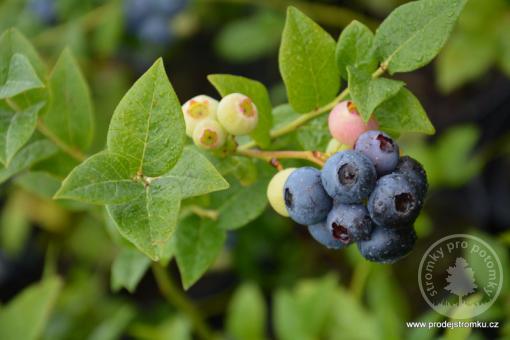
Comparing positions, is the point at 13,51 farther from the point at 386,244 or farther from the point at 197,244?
the point at 386,244

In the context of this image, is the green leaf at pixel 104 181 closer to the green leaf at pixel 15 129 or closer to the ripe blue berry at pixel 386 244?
the green leaf at pixel 15 129

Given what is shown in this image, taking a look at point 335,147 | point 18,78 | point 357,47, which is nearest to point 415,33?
point 357,47

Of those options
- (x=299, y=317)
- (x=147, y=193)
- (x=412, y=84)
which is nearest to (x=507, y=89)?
(x=412, y=84)

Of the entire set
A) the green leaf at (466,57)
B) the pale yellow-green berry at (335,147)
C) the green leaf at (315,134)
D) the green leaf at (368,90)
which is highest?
the green leaf at (368,90)

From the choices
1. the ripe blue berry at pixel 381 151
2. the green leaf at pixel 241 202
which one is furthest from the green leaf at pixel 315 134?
the ripe blue berry at pixel 381 151

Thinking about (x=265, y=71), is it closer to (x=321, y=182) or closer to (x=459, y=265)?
(x=459, y=265)
